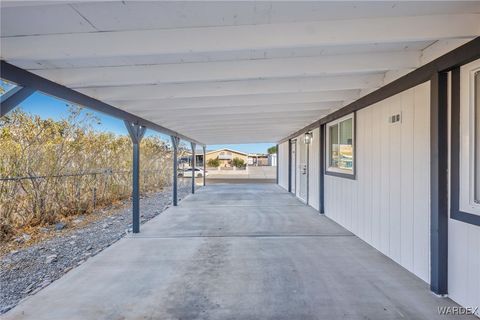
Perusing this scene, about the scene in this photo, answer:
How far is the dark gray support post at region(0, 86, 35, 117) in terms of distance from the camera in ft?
8.53

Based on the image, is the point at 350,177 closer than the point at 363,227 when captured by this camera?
No

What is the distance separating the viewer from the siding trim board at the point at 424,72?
2.39 m

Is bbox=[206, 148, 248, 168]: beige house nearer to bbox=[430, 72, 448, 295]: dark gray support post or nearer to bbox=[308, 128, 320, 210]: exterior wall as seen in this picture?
bbox=[308, 128, 320, 210]: exterior wall

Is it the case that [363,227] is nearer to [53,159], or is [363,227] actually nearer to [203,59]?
[203,59]

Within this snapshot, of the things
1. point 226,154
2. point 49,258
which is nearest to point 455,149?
point 49,258

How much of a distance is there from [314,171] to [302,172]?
159 cm

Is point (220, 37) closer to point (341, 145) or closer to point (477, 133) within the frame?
point (477, 133)

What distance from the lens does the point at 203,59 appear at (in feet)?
9.89

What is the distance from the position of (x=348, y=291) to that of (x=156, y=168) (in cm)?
1178

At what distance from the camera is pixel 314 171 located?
7.96m

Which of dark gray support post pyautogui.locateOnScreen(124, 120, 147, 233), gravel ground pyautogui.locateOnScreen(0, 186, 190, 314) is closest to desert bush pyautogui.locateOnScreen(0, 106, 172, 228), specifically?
gravel ground pyautogui.locateOnScreen(0, 186, 190, 314)

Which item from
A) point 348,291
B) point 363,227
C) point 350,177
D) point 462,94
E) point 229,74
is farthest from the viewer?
point 350,177

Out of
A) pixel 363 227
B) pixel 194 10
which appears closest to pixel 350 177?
pixel 363 227

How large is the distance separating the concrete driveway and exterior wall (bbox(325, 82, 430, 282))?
0.27m
